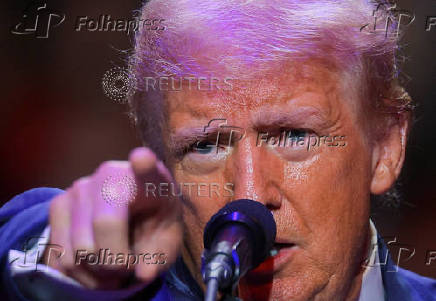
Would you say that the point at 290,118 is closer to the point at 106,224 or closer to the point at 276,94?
the point at 276,94

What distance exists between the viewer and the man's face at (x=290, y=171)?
1.63 metres

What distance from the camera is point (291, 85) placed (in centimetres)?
163

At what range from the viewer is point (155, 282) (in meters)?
1.80

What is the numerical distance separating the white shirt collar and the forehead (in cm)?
58

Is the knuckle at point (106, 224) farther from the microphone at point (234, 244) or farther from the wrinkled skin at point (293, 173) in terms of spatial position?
the wrinkled skin at point (293, 173)

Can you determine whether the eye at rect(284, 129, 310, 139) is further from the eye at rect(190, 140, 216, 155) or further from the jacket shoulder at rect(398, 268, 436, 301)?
the jacket shoulder at rect(398, 268, 436, 301)

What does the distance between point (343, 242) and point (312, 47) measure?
59cm

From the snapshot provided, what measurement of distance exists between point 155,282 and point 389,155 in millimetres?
889

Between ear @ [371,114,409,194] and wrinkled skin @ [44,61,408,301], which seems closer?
wrinkled skin @ [44,61,408,301]

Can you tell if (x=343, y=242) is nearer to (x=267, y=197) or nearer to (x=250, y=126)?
(x=267, y=197)

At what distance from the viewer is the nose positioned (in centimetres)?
157

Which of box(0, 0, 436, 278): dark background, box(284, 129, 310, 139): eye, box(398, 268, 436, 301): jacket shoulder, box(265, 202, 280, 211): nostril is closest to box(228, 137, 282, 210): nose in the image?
box(265, 202, 280, 211): nostril

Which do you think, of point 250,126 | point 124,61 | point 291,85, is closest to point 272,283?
point 250,126

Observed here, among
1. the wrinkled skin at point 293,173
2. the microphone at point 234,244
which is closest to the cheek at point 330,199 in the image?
the wrinkled skin at point 293,173
